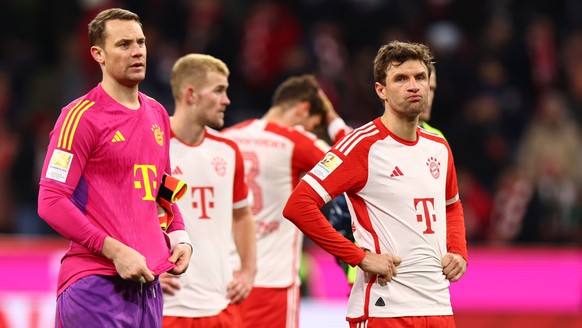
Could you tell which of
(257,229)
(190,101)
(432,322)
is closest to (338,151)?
(432,322)

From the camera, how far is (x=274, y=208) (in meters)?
7.74

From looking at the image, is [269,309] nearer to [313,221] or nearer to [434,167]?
[313,221]

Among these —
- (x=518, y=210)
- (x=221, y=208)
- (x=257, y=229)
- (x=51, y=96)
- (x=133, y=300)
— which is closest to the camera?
(x=133, y=300)

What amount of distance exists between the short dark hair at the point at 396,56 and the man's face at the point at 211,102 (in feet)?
4.27

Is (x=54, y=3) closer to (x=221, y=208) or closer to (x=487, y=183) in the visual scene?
(x=487, y=183)

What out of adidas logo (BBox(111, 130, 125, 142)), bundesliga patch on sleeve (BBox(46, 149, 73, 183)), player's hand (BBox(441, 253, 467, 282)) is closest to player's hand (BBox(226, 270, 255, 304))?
player's hand (BBox(441, 253, 467, 282))

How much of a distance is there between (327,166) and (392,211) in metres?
0.41

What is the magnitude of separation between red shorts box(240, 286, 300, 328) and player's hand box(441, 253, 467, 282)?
2.06 metres

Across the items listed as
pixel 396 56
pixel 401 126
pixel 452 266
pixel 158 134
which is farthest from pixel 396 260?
pixel 158 134

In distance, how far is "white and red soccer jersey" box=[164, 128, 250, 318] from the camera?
673 cm

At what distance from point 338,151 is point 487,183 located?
8.62 m

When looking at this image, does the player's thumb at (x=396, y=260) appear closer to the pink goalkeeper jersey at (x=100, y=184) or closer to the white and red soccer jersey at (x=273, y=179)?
the pink goalkeeper jersey at (x=100, y=184)

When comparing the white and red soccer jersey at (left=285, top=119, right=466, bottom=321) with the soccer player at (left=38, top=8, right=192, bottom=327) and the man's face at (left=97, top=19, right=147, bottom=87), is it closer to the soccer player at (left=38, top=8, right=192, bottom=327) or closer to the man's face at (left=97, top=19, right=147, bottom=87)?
the soccer player at (left=38, top=8, right=192, bottom=327)

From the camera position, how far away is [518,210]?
13.6 metres
